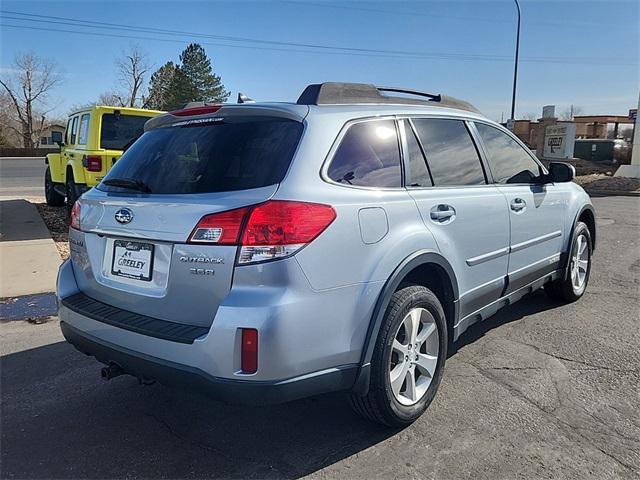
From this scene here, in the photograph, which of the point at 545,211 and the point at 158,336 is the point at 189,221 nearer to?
the point at 158,336

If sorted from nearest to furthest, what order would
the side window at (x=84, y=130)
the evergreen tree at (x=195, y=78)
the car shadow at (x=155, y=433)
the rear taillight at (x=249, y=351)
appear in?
the rear taillight at (x=249, y=351) → the car shadow at (x=155, y=433) → the side window at (x=84, y=130) → the evergreen tree at (x=195, y=78)

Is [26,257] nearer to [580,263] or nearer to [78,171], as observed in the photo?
[78,171]

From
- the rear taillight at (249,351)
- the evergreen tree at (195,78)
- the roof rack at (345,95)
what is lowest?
the rear taillight at (249,351)

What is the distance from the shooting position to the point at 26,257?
7.22 metres

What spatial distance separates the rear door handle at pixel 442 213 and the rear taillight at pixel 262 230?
1001 millimetres

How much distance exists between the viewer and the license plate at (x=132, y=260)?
2.61 m

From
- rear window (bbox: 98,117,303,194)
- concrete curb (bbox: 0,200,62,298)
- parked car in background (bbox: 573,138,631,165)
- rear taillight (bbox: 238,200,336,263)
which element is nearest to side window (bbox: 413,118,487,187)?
rear window (bbox: 98,117,303,194)

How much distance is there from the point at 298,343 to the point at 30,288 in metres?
4.71

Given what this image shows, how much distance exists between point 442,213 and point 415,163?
0.35 meters

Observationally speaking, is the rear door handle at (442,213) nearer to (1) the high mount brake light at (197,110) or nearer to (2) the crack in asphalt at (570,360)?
(1) the high mount brake light at (197,110)

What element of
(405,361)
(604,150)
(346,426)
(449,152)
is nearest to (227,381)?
(346,426)

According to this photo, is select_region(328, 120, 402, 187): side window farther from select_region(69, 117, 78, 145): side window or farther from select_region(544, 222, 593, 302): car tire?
select_region(69, 117, 78, 145): side window

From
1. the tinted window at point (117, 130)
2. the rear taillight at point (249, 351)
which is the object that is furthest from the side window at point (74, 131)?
the rear taillight at point (249, 351)

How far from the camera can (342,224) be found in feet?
8.28
